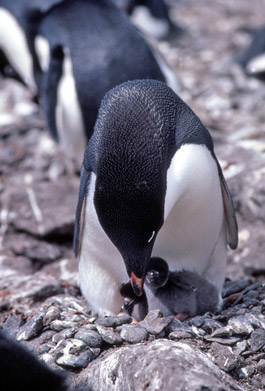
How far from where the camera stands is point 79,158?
158 inches

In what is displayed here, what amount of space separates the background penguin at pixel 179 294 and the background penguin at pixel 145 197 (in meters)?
0.06

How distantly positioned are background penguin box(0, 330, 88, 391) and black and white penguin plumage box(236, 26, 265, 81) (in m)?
3.87

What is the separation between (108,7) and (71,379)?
2.39 metres

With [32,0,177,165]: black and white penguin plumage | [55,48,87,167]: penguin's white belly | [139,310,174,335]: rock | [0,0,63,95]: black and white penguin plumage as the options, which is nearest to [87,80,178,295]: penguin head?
[139,310,174,335]: rock

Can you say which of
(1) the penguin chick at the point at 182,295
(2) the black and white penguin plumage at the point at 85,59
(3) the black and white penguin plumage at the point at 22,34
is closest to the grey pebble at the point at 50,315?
(1) the penguin chick at the point at 182,295

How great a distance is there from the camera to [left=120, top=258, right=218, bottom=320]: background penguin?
2.33m

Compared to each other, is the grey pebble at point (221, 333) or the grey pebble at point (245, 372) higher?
the grey pebble at point (221, 333)

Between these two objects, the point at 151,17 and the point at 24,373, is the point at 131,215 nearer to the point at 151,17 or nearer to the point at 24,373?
the point at 24,373

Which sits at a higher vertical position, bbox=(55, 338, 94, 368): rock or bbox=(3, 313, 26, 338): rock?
bbox=(55, 338, 94, 368): rock

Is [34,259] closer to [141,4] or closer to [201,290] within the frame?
[201,290]

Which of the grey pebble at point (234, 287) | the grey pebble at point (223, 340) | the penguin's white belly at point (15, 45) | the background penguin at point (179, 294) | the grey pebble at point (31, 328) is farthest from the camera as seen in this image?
the penguin's white belly at point (15, 45)

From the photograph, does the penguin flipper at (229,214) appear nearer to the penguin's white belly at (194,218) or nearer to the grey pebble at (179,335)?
the penguin's white belly at (194,218)

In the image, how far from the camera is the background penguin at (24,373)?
1.66m

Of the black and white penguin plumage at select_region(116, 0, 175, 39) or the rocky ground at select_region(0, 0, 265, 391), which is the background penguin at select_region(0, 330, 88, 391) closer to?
the rocky ground at select_region(0, 0, 265, 391)
